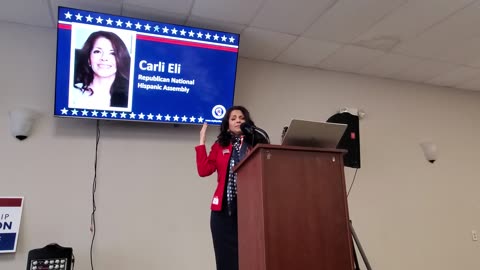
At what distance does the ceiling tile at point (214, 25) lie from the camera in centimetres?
299

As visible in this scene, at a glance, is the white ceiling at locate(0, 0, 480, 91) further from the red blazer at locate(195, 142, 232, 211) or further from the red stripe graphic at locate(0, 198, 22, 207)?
the red stripe graphic at locate(0, 198, 22, 207)

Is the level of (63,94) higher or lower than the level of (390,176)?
higher

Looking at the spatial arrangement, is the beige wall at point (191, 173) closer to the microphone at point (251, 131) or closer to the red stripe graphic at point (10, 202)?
the red stripe graphic at point (10, 202)

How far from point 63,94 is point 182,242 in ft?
4.67

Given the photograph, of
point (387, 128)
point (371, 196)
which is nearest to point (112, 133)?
point (371, 196)

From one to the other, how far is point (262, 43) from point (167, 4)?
0.92 metres

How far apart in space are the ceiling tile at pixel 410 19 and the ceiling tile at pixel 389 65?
1.26 feet

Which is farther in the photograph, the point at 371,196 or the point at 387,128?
the point at 387,128

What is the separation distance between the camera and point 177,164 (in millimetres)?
3051

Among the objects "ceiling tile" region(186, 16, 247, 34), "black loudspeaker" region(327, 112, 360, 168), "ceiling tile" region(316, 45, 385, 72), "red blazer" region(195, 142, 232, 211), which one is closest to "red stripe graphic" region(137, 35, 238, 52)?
"ceiling tile" region(186, 16, 247, 34)

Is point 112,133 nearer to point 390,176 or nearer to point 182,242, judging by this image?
point 182,242

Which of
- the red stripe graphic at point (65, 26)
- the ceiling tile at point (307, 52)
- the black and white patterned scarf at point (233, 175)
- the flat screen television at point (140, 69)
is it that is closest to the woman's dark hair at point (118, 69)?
the flat screen television at point (140, 69)

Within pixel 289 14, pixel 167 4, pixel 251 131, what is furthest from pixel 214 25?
pixel 251 131

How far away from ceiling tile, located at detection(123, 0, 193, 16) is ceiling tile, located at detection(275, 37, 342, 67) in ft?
3.37
